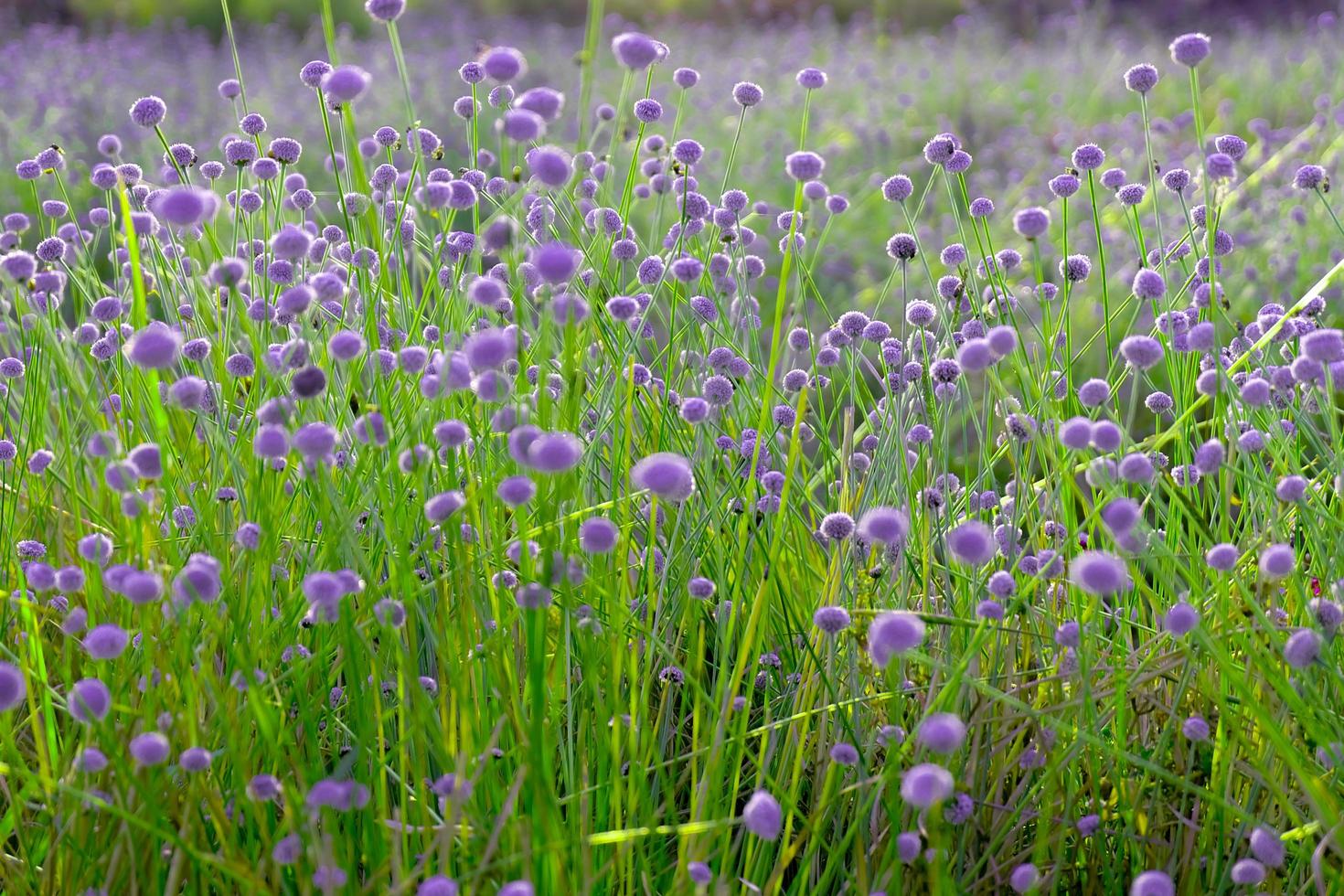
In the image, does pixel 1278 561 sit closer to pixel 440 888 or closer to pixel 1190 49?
pixel 1190 49

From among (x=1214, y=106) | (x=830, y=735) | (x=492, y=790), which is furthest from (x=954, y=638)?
(x=1214, y=106)

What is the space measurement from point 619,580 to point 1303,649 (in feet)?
2.92

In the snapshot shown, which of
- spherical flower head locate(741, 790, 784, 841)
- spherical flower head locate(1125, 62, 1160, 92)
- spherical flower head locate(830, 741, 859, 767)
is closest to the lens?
spherical flower head locate(741, 790, 784, 841)

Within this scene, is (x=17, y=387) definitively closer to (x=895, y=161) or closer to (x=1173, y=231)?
(x=1173, y=231)

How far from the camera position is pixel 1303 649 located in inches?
48.6

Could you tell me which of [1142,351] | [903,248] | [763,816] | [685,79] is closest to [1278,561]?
[1142,351]

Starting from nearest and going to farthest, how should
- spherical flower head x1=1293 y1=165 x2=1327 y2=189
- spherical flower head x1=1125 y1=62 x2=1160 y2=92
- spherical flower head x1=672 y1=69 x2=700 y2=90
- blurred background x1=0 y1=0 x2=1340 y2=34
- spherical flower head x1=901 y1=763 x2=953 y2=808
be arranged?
spherical flower head x1=901 y1=763 x2=953 y2=808, spherical flower head x1=1125 y1=62 x2=1160 y2=92, spherical flower head x1=1293 y1=165 x2=1327 y2=189, spherical flower head x1=672 y1=69 x2=700 y2=90, blurred background x1=0 y1=0 x2=1340 y2=34

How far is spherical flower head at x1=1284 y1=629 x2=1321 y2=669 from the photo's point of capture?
1.23m

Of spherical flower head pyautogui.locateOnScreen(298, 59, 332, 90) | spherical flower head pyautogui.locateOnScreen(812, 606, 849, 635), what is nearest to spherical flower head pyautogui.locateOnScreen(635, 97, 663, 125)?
spherical flower head pyautogui.locateOnScreen(298, 59, 332, 90)

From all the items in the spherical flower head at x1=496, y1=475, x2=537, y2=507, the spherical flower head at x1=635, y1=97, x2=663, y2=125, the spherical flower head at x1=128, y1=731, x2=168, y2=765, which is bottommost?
A: the spherical flower head at x1=128, y1=731, x2=168, y2=765

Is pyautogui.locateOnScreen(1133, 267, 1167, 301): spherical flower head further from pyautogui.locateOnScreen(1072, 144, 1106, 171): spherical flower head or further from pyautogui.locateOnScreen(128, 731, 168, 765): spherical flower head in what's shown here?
pyautogui.locateOnScreen(128, 731, 168, 765): spherical flower head

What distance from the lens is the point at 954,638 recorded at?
166 cm

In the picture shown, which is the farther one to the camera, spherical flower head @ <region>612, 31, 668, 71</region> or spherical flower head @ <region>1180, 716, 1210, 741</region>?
spherical flower head @ <region>612, 31, 668, 71</region>

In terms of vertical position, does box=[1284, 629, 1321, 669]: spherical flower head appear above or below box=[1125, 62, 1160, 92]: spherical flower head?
below
